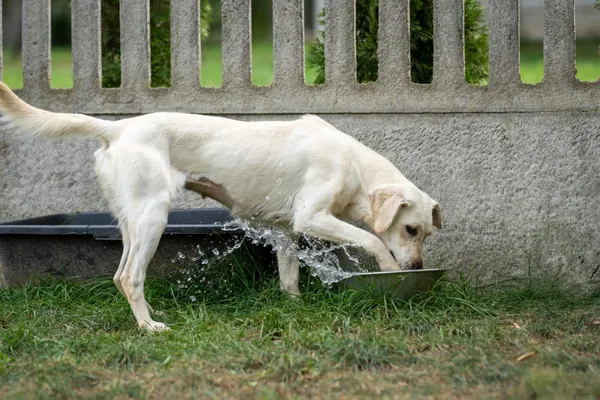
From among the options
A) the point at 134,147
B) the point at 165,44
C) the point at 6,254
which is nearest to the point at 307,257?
the point at 134,147

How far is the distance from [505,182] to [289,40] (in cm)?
193

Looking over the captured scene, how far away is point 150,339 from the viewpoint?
488cm

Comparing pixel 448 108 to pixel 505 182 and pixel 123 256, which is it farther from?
pixel 123 256

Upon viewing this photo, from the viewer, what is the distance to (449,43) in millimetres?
6375

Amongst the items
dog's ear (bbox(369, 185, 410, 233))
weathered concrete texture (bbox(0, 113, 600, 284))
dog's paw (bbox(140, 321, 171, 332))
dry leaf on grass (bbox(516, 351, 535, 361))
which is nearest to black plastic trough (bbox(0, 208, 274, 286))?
dog's paw (bbox(140, 321, 171, 332))

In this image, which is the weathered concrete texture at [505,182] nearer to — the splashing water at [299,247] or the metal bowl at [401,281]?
the splashing water at [299,247]

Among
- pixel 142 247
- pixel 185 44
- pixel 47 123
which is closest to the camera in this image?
pixel 142 247

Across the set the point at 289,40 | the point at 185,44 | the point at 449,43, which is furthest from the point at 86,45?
the point at 449,43

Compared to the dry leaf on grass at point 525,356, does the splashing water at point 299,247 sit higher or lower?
higher

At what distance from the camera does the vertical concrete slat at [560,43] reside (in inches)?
245

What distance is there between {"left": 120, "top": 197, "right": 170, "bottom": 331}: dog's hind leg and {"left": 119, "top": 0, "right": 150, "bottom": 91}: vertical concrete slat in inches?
66.8

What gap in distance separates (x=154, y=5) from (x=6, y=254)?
3.20m

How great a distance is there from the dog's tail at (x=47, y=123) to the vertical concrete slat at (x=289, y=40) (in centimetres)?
156

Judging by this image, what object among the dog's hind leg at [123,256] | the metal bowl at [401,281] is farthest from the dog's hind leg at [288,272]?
the dog's hind leg at [123,256]
